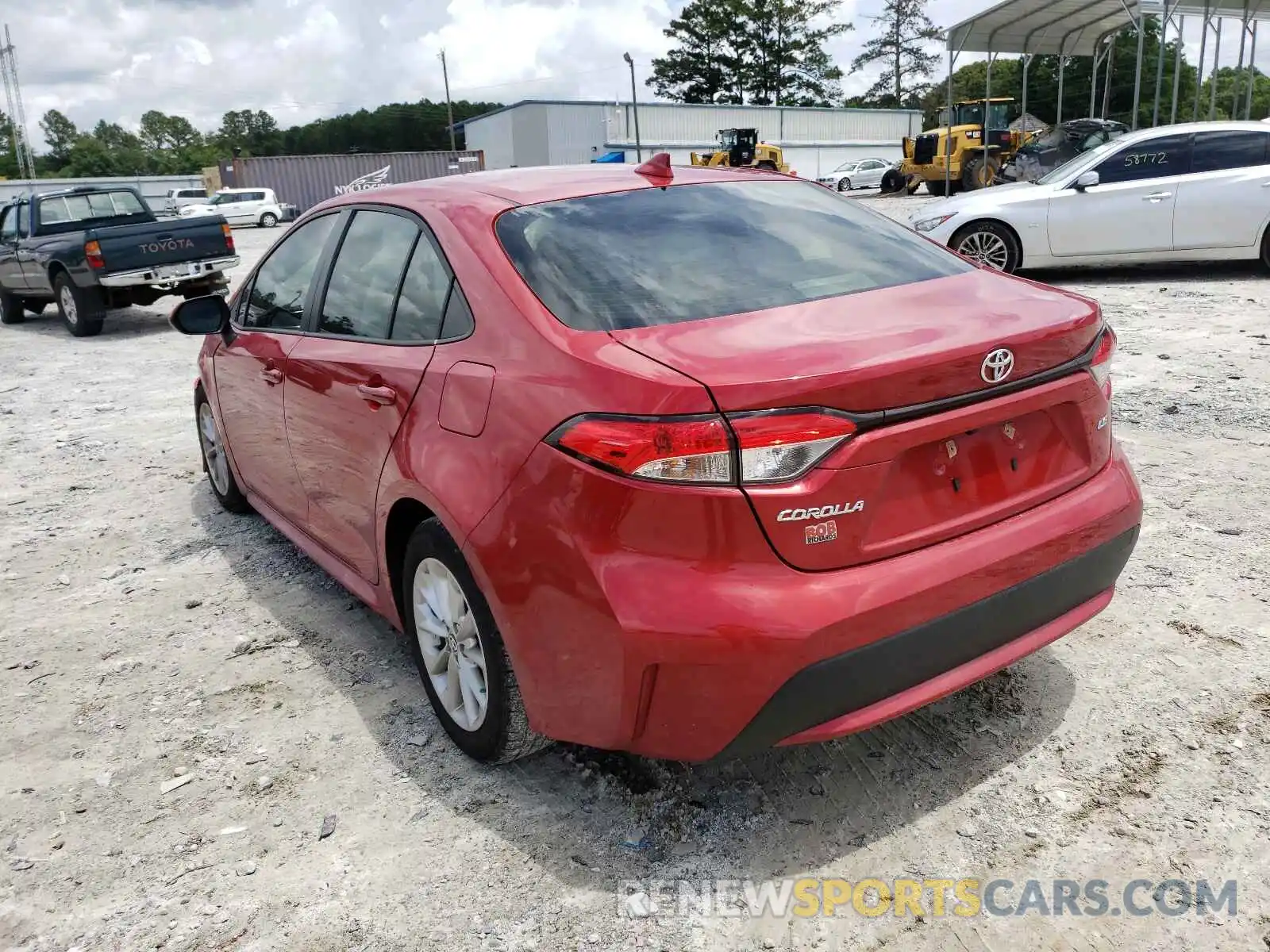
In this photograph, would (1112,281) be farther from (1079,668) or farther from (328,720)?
(328,720)

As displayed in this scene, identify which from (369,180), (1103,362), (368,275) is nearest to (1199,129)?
(1103,362)

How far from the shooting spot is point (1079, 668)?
311cm

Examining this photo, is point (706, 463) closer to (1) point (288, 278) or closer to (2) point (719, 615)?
(2) point (719, 615)

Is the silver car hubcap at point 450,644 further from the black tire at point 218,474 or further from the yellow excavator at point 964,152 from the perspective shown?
the yellow excavator at point 964,152

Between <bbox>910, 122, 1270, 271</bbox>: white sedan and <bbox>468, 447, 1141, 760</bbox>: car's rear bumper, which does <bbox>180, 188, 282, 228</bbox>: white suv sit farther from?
<bbox>468, 447, 1141, 760</bbox>: car's rear bumper

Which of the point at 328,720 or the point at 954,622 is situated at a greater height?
the point at 954,622

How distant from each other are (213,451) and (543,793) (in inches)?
131

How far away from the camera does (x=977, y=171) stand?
83.8ft

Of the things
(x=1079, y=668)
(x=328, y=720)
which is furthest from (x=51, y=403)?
(x=1079, y=668)

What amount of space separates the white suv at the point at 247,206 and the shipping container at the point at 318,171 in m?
11.5

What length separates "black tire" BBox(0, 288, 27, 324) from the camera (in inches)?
552

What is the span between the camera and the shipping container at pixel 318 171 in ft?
174

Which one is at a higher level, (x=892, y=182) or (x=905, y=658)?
(x=892, y=182)

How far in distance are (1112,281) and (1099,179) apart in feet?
3.59
